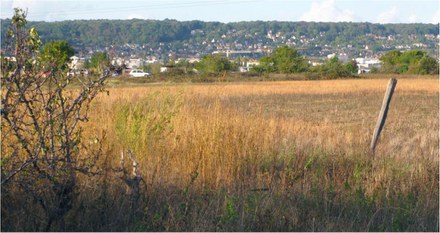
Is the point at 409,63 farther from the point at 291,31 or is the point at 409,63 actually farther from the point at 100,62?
the point at 100,62

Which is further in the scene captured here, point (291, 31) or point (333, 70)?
point (291, 31)

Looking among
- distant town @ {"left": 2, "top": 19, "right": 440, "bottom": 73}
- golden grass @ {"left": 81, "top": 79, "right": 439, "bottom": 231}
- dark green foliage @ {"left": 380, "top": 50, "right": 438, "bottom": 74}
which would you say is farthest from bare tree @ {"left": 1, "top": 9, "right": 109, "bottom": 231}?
dark green foliage @ {"left": 380, "top": 50, "right": 438, "bottom": 74}

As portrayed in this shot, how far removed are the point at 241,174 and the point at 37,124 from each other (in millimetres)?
2685

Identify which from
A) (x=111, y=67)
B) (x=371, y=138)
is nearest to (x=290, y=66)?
(x=371, y=138)

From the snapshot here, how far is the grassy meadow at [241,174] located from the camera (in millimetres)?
5961

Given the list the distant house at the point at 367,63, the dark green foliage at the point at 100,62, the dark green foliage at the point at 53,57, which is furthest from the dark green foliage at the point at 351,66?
the dark green foliage at the point at 53,57

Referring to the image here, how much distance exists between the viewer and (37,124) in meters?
5.65

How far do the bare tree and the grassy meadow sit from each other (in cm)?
27

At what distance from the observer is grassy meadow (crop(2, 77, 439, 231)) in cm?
→ 596

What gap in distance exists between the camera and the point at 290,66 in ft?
197

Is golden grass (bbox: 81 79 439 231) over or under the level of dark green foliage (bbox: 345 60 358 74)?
over

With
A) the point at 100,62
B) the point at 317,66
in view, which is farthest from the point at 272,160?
the point at 317,66

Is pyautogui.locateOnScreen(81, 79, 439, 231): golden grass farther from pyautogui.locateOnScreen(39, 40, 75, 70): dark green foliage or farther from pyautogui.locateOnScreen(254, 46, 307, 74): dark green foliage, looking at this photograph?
pyautogui.locateOnScreen(254, 46, 307, 74): dark green foliage

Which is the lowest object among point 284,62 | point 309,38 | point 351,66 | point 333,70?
point 351,66
